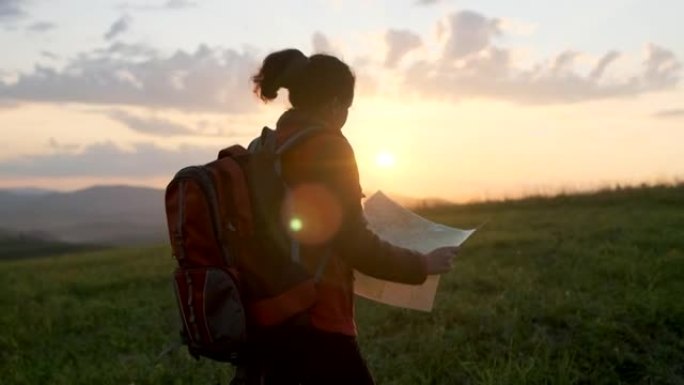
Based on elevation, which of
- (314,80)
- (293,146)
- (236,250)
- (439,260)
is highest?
(314,80)

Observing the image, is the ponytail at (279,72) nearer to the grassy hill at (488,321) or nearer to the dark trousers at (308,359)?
the dark trousers at (308,359)

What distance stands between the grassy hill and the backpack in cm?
272

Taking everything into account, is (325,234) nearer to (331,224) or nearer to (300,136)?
(331,224)

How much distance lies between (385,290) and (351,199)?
0.74m

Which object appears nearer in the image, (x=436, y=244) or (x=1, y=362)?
(x=436, y=244)

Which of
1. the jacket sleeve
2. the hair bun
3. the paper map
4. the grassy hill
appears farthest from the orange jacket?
the grassy hill

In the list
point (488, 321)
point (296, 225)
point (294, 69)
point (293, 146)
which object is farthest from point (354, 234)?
point (488, 321)

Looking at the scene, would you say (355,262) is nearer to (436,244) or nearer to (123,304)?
(436,244)

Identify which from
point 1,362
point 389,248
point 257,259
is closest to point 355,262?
point 389,248

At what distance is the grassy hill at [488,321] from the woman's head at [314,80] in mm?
2867

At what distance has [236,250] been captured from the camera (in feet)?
9.61

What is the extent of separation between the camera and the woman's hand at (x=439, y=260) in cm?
311

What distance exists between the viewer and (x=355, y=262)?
9.79ft

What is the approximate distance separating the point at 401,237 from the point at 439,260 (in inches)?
13.9
